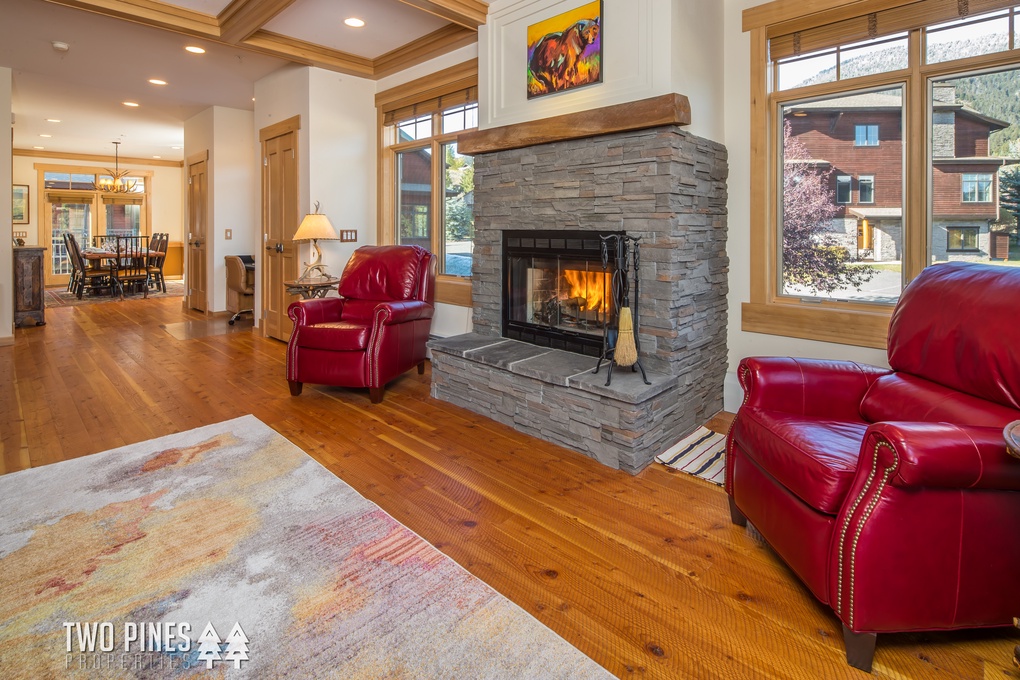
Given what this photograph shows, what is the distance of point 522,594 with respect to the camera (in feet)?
5.78

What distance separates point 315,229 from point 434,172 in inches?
44.9

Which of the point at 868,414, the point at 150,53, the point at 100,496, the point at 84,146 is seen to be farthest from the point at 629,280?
the point at 84,146

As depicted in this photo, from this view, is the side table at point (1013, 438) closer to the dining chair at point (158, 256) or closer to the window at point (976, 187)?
the window at point (976, 187)

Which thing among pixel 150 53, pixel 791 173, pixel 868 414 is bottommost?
pixel 868 414

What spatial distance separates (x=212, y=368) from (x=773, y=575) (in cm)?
437

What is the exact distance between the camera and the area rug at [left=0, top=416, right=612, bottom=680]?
1464mm

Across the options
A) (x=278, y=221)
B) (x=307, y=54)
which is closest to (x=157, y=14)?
(x=307, y=54)

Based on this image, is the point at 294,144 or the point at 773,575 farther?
the point at 294,144

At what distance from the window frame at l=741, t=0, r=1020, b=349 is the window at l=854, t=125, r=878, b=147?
5.6 inches

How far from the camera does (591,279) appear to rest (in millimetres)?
3457

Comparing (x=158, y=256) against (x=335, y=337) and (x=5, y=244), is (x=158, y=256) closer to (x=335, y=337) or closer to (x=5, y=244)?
(x=5, y=244)

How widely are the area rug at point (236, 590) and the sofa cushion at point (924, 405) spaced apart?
1.31m

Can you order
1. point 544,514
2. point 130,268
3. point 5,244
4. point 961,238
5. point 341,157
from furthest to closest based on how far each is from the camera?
1. point 130,268
2. point 5,244
3. point 341,157
4. point 961,238
5. point 544,514

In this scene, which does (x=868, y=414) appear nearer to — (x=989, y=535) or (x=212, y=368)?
(x=989, y=535)
